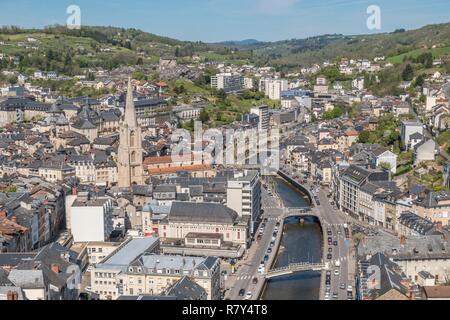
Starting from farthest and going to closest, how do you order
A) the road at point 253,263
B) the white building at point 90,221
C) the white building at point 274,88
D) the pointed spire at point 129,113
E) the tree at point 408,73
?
1. the white building at point 274,88
2. the tree at point 408,73
3. the pointed spire at point 129,113
4. the white building at point 90,221
5. the road at point 253,263

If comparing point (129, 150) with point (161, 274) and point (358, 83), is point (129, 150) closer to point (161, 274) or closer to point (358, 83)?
point (161, 274)

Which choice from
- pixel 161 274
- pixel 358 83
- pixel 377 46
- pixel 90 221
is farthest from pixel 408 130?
pixel 377 46

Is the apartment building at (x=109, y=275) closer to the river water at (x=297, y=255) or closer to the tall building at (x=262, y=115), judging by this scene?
the river water at (x=297, y=255)

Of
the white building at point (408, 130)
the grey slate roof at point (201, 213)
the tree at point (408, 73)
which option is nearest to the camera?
the grey slate roof at point (201, 213)

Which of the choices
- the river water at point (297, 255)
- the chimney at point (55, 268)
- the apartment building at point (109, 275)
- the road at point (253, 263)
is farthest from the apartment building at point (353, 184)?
the chimney at point (55, 268)

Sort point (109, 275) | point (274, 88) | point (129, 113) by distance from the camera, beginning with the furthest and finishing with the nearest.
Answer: point (274, 88) → point (129, 113) → point (109, 275)

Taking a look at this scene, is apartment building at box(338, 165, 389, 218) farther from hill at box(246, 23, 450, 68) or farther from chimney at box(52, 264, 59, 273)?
hill at box(246, 23, 450, 68)
